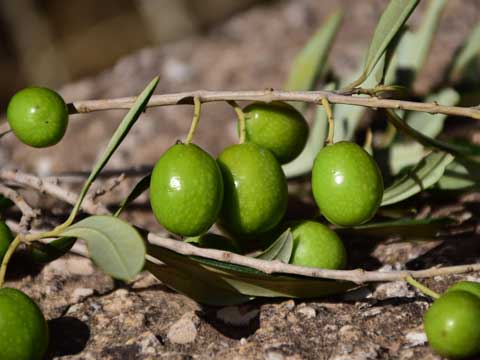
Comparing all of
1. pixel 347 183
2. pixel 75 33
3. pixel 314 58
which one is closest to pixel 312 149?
pixel 314 58

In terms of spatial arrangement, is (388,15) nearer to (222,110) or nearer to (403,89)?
(403,89)

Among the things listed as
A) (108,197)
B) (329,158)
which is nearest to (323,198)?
(329,158)

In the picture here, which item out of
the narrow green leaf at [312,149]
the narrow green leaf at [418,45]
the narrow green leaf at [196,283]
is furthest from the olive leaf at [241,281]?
the narrow green leaf at [418,45]

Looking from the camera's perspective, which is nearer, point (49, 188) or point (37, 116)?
point (37, 116)

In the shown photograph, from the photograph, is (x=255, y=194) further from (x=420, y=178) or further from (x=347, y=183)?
(x=420, y=178)

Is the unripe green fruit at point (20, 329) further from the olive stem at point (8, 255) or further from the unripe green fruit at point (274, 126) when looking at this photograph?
the unripe green fruit at point (274, 126)
